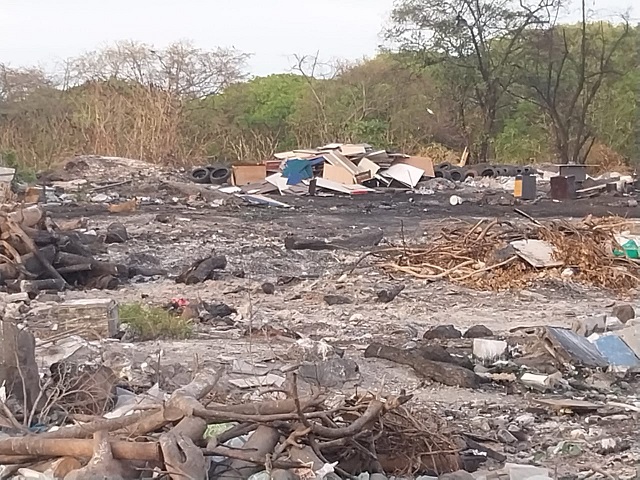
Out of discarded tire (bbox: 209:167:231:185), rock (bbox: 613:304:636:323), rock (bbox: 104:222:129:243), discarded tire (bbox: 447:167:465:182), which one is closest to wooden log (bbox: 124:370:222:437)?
rock (bbox: 613:304:636:323)

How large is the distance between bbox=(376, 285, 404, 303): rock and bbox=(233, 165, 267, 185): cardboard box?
13506mm

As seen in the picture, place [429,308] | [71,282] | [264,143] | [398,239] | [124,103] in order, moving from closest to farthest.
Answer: [429,308]
[71,282]
[398,239]
[124,103]
[264,143]

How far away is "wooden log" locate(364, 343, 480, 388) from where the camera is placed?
581 centimetres

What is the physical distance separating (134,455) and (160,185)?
56.9ft

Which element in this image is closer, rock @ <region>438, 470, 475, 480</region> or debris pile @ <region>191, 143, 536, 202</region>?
rock @ <region>438, 470, 475, 480</region>

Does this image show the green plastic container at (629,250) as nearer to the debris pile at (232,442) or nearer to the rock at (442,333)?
the rock at (442,333)

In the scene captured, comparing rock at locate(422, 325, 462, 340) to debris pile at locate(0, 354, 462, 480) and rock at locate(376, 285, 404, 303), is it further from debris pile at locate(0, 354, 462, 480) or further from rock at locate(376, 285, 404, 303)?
debris pile at locate(0, 354, 462, 480)

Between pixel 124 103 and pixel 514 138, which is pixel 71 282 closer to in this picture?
pixel 124 103

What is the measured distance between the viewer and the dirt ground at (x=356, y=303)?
503 cm

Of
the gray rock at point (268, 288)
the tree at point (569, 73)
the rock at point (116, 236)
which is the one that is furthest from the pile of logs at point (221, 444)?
the tree at point (569, 73)

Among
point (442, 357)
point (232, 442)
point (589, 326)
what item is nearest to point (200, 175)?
point (589, 326)

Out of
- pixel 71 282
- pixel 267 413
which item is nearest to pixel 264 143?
pixel 71 282

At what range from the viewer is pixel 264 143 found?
28922 mm

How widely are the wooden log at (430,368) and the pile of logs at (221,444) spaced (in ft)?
5.99
